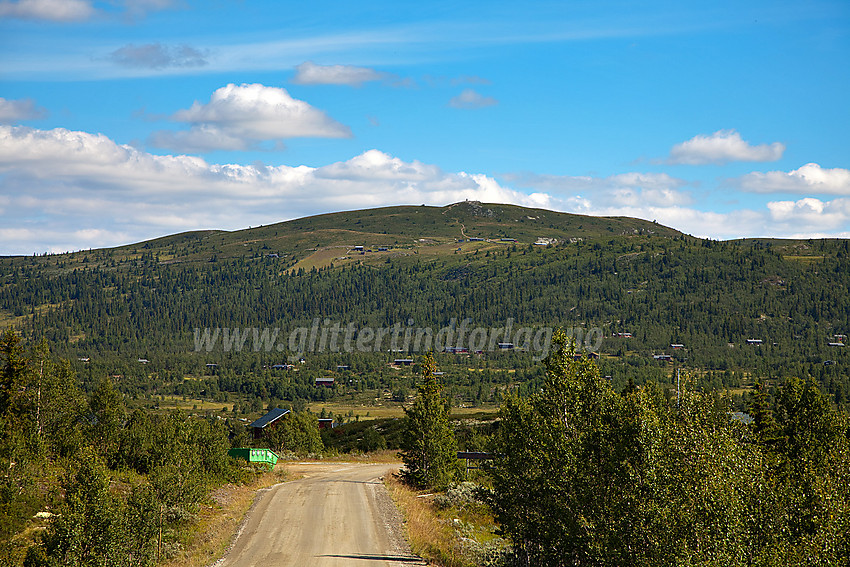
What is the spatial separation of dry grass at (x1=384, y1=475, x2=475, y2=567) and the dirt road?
0.85m

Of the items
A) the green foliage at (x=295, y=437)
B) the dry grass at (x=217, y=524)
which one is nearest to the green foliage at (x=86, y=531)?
the dry grass at (x=217, y=524)

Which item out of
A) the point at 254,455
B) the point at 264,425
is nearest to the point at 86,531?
the point at 254,455

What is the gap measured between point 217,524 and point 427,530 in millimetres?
13968

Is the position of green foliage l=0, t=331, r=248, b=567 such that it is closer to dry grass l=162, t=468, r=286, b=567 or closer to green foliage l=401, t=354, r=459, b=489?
dry grass l=162, t=468, r=286, b=567

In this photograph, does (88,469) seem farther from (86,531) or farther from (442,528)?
(442,528)

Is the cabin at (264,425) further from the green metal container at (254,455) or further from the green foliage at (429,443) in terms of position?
the green foliage at (429,443)

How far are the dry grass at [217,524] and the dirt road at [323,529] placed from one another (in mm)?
835

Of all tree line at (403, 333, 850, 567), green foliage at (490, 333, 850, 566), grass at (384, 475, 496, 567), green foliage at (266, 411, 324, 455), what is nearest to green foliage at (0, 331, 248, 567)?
grass at (384, 475, 496, 567)

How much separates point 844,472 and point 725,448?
8430mm

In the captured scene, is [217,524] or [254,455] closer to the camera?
[217,524]

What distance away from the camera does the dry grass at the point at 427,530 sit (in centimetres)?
3941

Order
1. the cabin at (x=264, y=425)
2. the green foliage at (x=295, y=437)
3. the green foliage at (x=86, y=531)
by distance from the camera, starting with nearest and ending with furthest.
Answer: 1. the green foliage at (x=86, y=531)
2. the green foliage at (x=295, y=437)
3. the cabin at (x=264, y=425)

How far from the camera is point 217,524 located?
157 feet

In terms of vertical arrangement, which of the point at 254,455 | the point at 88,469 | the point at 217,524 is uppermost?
the point at 88,469
